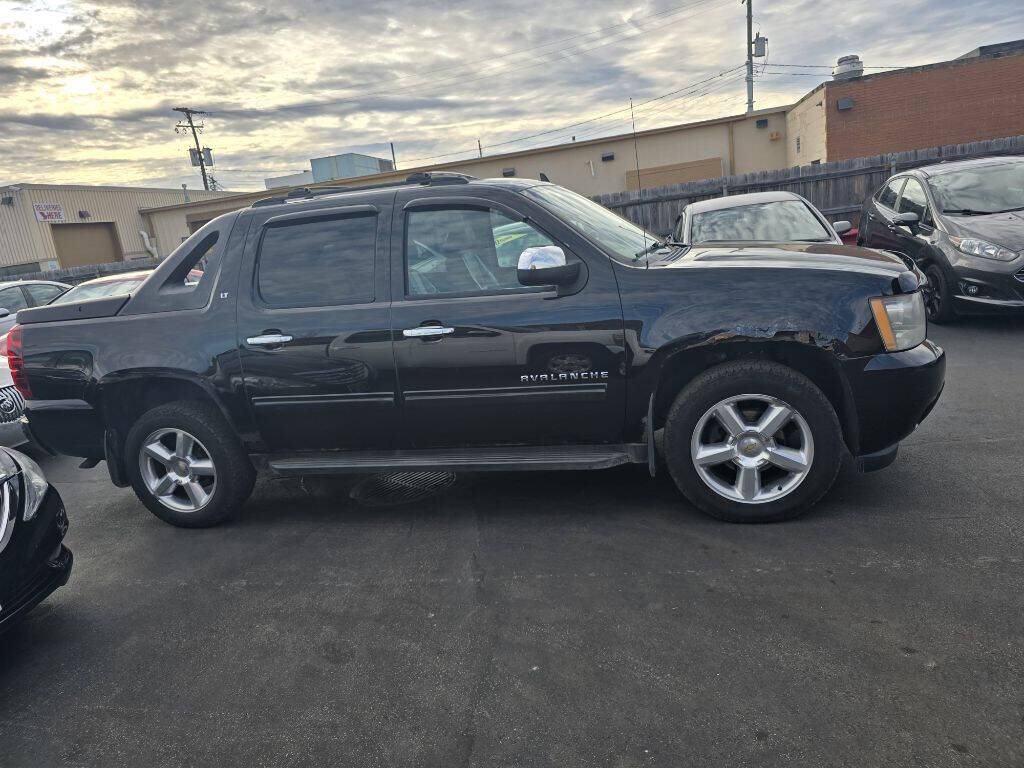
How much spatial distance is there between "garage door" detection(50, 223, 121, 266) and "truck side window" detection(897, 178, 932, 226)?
116 ft

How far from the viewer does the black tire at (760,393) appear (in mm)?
3590

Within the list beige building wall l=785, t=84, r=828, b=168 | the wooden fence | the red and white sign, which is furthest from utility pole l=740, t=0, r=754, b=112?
the red and white sign

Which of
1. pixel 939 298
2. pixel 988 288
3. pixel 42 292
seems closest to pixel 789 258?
pixel 988 288

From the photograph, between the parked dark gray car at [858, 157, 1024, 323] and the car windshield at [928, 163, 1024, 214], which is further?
the car windshield at [928, 163, 1024, 214]

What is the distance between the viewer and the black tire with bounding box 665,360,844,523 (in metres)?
3.59

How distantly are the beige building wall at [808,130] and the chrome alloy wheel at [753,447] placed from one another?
67.1 feet

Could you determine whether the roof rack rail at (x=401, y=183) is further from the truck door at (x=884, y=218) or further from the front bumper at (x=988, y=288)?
the truck door at (x=884, y=218)

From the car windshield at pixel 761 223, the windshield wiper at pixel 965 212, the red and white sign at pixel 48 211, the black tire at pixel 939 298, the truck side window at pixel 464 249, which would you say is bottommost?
the black tire at pixel 939 298

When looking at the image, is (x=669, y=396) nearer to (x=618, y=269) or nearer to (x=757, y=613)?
(x=618, y=269)

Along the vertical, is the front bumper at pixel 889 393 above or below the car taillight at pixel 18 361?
below

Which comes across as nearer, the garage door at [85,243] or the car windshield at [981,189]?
the car windshield at [981,189]

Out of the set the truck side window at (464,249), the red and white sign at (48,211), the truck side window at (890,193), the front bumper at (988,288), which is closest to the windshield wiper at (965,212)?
the front bumper at (988,288)

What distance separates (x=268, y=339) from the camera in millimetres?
4168

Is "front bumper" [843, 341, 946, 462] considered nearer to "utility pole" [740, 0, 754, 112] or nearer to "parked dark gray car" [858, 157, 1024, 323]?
"parked dark gray car" [858, 157, 1024, 323]
